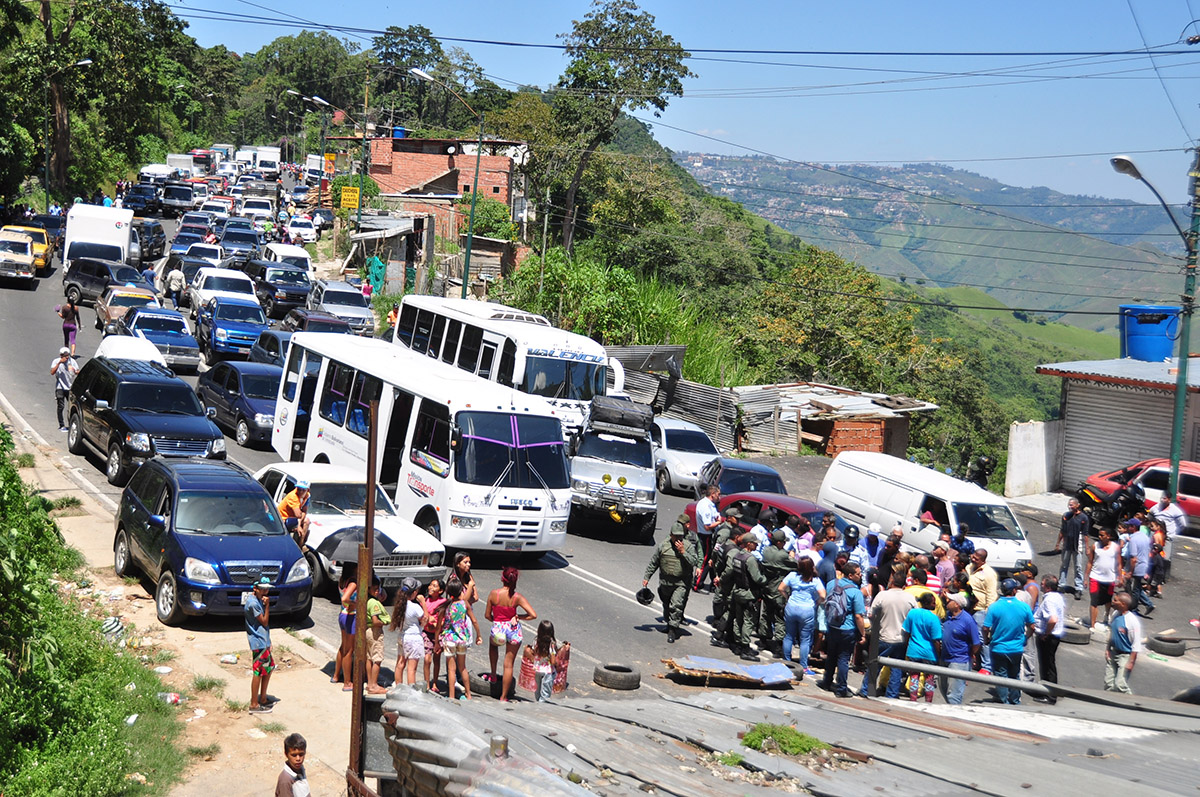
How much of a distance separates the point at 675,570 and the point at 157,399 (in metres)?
11.2

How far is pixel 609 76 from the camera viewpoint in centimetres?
5775

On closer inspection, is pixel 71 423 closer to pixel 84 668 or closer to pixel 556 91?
pixel 84 668

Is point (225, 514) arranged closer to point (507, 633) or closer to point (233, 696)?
point (233, 696)

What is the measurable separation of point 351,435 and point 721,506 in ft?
22.8

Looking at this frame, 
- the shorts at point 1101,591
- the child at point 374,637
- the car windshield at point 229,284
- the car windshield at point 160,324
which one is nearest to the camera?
the child at point 374,637

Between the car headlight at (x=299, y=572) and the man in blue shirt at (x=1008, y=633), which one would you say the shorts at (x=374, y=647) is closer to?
the car headlight at (x=299, y=572)

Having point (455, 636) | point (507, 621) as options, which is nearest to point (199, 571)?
point (455, 636)

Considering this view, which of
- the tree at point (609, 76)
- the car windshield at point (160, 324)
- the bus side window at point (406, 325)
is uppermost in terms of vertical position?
the tree at point (609, 76)

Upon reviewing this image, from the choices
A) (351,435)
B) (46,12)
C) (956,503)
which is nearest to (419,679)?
(351,435)

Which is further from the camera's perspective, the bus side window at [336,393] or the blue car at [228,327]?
the blue car at [228,327]

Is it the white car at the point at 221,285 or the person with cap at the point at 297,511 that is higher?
the white car at the point at 221,285

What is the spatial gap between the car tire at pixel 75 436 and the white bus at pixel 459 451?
5003mm

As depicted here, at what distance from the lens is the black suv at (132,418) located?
19.1 metres

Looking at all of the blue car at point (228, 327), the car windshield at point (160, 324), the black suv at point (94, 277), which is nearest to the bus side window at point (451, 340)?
the blue car at point (228, 327)
